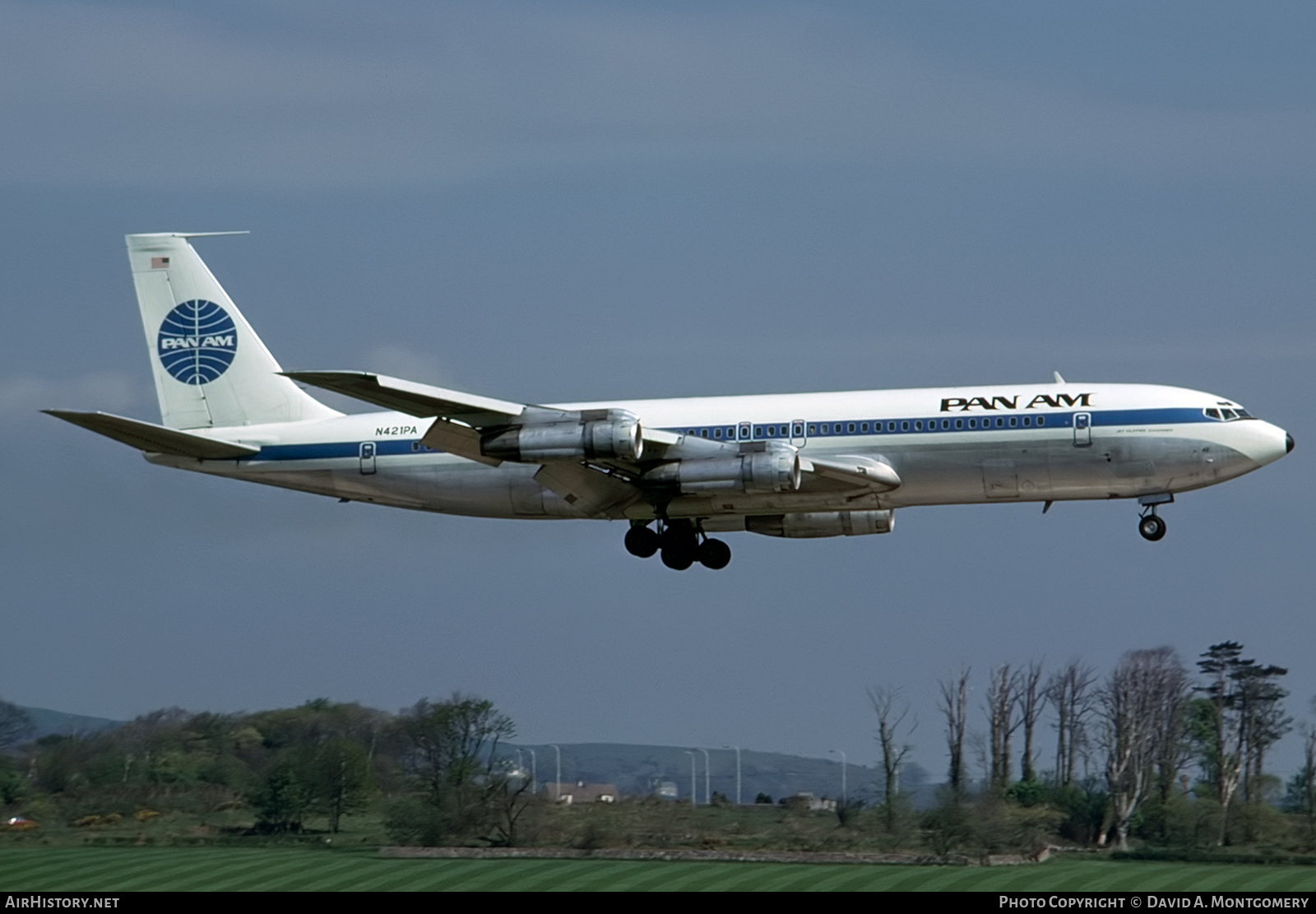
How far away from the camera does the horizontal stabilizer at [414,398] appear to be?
5506 centimetres

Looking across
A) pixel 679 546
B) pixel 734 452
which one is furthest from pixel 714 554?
pixel 734 452

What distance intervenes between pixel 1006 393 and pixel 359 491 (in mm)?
19604

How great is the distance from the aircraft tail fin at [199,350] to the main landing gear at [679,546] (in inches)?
418

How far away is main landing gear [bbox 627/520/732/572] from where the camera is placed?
64188 millimetres

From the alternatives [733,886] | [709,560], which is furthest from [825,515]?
[733,886]

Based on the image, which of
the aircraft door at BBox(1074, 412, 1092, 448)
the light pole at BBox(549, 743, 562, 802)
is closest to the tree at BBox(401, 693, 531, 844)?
the light pole at BBox(549, 743, 562, 802)

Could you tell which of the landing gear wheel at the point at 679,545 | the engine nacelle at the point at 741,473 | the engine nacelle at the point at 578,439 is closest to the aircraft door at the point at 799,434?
the engine nacelle at the point at 741,473

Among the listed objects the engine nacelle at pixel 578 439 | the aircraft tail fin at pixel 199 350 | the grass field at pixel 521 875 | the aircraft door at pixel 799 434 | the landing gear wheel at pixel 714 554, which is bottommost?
the grass field at pixel 521 875

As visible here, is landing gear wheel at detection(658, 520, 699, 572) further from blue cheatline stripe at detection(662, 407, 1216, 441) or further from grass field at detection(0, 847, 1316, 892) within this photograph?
grass field at detection(0, 847, 1316, 892)

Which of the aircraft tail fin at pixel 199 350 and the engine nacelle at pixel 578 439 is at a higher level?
the aircraft tail fin at pixel 199 350

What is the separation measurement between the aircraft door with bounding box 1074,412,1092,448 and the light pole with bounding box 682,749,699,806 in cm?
→ 1778

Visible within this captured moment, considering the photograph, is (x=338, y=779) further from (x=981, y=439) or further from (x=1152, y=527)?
(x=1152, y=527)

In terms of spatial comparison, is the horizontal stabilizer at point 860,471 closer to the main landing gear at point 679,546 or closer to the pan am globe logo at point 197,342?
the main landing gear at point 679,546

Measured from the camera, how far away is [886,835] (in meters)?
65.4
